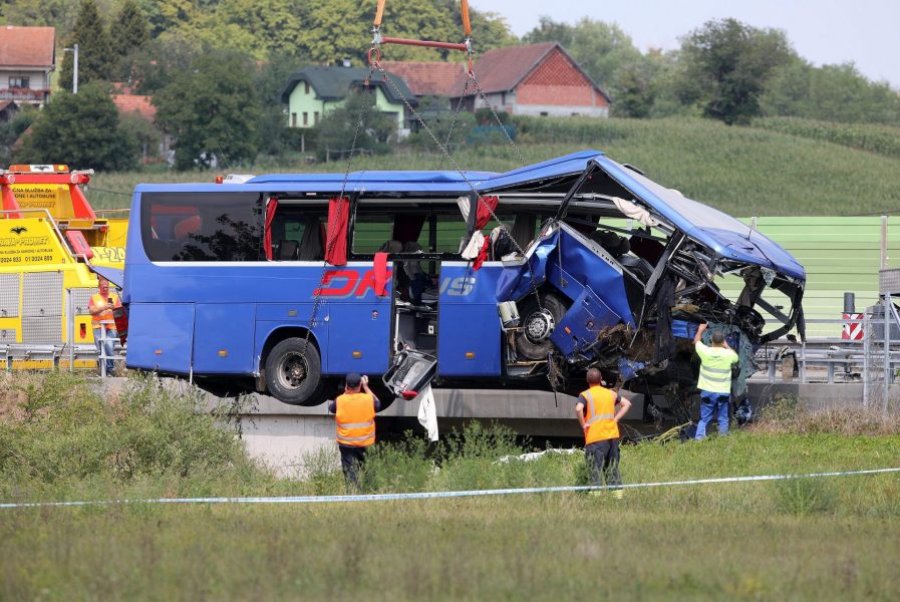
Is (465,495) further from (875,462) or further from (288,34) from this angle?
(288,34)

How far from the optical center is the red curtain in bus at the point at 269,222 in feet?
68.3

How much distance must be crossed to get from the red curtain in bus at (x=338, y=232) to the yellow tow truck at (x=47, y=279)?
763cm

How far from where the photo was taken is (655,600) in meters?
9.38

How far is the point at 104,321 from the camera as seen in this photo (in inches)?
1017

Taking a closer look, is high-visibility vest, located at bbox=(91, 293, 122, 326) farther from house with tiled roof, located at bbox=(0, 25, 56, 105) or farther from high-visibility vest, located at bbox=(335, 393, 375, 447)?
house with tiled roof, located at bbox=(0, 25, 56, 105)

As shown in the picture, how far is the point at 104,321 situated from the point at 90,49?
304 ft

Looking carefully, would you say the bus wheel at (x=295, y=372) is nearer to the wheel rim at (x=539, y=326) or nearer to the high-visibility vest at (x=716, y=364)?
the wheel rim at (x=539, y=326)

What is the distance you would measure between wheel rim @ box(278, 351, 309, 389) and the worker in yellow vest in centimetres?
561

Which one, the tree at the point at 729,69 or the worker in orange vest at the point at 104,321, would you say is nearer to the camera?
the worker in orange vest at the point at 104,321

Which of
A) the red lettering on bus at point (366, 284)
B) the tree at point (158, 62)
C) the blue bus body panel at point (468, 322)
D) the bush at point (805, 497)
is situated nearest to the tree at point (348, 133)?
the tree at point (158, 62)

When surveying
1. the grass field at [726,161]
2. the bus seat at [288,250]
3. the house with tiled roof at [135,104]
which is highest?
the house with tiled roof at [135,104]

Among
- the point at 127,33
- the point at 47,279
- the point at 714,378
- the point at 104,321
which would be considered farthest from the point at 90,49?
the point at 714,378

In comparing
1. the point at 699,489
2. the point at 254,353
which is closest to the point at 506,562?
the point at 699,489

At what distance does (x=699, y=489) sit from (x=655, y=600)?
19.9 feet
